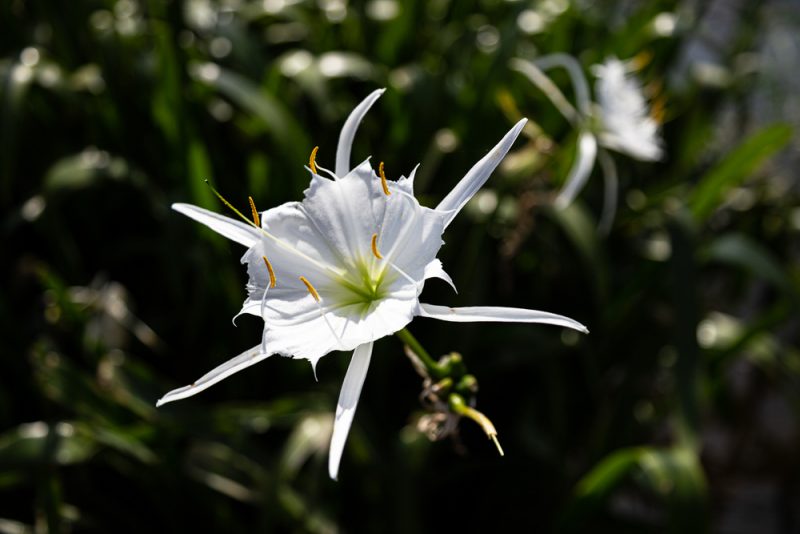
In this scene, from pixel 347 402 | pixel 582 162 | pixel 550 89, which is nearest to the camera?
pixel 347 402

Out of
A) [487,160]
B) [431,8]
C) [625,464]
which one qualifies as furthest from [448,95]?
[487,160]

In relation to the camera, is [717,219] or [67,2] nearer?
[67,2]

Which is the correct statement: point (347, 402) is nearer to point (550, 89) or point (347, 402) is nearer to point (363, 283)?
point (363, 283)

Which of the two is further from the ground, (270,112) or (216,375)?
(216,375)

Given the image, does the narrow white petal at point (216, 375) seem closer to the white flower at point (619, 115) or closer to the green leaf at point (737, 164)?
the white flower at point (619, 115)

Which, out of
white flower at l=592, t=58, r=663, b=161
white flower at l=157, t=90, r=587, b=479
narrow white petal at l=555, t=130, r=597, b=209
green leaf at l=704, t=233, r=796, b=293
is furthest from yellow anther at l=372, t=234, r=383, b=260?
green leaf at l=704, t=233, r=796, b=293

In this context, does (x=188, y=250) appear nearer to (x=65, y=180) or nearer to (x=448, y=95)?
(x=65, y=180)

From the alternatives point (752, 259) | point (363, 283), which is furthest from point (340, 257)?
point (752, 259)
